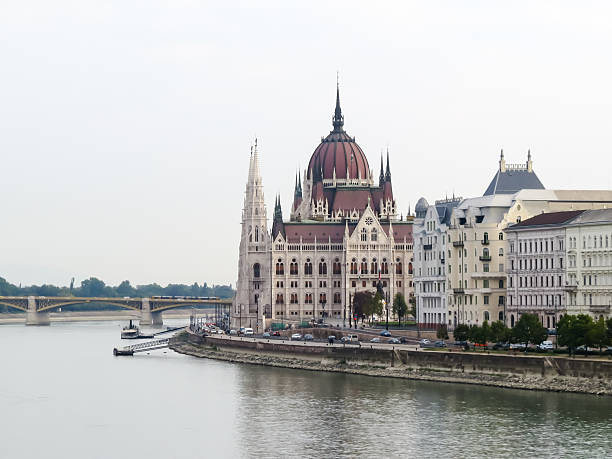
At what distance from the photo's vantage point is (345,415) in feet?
315

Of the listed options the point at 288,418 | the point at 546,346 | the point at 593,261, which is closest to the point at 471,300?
the point at 593,261

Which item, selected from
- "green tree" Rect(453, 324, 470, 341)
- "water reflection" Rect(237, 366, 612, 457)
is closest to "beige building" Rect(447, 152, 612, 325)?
"green tree" Rect(453, 324, 470, 341)

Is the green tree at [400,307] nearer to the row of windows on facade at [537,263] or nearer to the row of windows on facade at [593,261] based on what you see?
the row of windows on facade at [537,263]

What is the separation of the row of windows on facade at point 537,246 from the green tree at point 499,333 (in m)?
12.7

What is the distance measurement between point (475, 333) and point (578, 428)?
1330 inches

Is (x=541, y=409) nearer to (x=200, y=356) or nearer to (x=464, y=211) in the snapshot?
(x=464, y=211)

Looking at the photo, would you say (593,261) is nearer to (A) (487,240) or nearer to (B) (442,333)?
(B) (442,333)

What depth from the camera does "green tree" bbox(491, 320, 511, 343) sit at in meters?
116

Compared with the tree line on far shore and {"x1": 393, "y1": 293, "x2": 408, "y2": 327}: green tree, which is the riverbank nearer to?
the tree line on far shore

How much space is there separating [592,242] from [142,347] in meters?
66.5

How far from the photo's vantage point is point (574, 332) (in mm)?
106250

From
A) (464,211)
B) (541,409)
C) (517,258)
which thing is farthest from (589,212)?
(541,409)

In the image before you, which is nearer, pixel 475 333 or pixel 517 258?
pixel 475 333

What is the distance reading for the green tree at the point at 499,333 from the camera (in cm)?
11581
